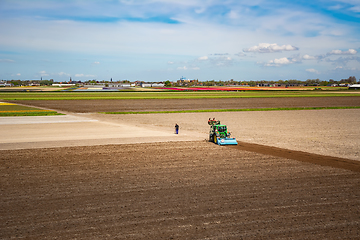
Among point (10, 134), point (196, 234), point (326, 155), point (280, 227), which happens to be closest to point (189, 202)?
point (196, 234)

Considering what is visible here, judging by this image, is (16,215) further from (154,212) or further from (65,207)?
(154,212)

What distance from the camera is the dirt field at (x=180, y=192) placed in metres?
9.84

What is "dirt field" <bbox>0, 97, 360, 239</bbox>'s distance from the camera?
9836mm

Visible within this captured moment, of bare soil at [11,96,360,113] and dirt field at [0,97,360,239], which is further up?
bare soil at [11,96,360,113]

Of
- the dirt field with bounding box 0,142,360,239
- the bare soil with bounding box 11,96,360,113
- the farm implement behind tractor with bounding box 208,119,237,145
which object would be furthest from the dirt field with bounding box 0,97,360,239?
the bare soil with bounding box 11,96,360,113

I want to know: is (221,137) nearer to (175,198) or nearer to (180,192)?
(180,192)

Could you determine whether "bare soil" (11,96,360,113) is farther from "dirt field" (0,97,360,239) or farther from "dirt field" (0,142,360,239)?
"dirt field" (0,142,360,239)

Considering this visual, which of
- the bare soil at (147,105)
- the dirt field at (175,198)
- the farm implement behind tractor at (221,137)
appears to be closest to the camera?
the dirt field at (175,198)

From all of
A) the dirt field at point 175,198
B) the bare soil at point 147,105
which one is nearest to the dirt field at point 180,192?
the dirt field at point 175,198

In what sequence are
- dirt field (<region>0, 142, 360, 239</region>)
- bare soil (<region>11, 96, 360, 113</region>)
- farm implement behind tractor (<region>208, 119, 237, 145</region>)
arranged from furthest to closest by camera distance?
bare soil (<region>11, 96, 360, 113</region>)
farm implement behind tractor (<region>208, 119, 237, 145</region>)
dirt field (<region>0, 142, 360, 239</region>)

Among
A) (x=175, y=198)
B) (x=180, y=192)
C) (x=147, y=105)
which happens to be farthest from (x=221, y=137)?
(x=147, y=105)

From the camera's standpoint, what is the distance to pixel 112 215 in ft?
35.3

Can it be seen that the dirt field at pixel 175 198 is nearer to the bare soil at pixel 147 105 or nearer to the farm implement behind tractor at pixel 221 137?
the farm implement behind tractor at pixel 221 137

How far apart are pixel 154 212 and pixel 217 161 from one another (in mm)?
8132
